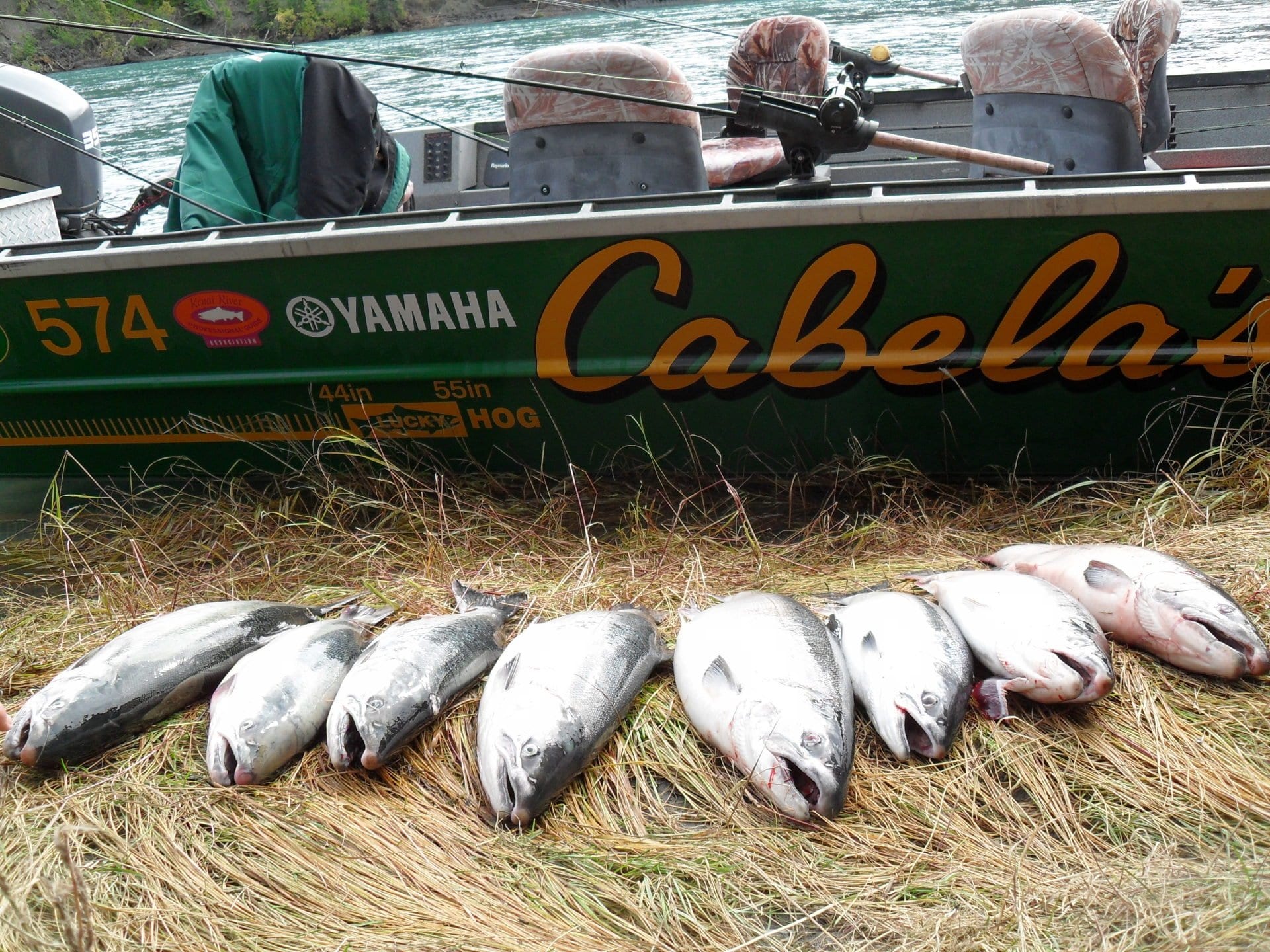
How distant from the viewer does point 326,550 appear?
4.32 metres

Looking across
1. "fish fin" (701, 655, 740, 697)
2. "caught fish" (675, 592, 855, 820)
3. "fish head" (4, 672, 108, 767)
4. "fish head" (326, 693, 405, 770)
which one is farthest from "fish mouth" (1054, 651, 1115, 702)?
"fish head" (4, 672, 108, 767)

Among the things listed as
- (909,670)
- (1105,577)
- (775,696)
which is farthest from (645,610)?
(1105,577)

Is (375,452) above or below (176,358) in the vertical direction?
below

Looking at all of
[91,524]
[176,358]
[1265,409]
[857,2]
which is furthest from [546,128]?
[857,2]

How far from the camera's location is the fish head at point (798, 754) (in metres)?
2.70

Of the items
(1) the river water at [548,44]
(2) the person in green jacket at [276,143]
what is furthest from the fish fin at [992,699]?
(1) the river water at [548,44]

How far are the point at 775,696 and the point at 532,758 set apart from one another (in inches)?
25.8

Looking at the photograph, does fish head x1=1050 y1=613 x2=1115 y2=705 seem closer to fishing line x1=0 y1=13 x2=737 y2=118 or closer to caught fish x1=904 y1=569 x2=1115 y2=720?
caught fish x1=904 y1=569 x2=1115 y2=720

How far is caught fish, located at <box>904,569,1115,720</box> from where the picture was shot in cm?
299

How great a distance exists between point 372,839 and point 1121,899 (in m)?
1.79

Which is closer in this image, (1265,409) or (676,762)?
(676,762)

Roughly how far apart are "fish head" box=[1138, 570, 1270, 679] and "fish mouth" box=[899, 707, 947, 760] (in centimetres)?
81

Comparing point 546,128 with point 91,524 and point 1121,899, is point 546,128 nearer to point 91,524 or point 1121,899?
point 91,524

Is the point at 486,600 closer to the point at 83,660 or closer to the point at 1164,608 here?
the point at 83,660
